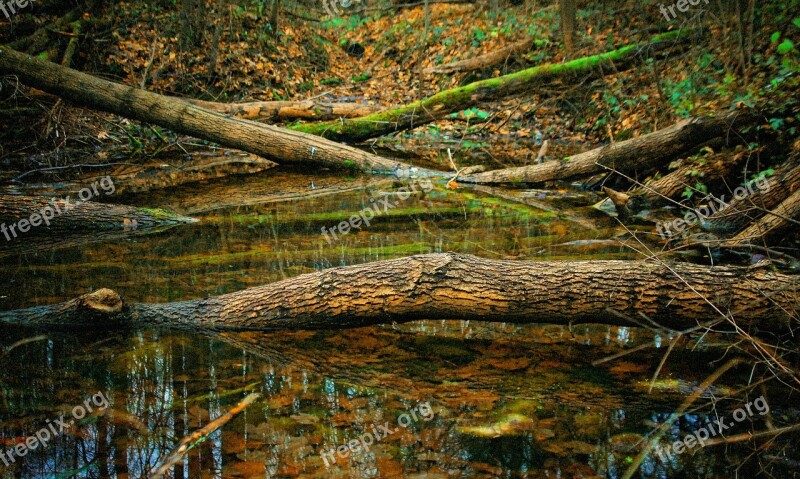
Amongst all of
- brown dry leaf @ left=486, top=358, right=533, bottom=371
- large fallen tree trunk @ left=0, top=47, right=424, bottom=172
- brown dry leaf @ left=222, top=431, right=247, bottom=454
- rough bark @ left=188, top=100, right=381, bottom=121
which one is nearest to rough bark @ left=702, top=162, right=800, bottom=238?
brown dry leaf @ left=486, top=358, right=533, bottom=371

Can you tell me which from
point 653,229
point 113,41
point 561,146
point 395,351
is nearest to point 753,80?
point 653,229

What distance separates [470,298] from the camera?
3.88 metres

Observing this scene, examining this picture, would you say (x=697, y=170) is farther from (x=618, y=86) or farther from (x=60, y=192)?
(x=60, y=192)

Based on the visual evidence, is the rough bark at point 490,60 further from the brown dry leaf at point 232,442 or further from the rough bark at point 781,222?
the brown dry leaf at point 232,442

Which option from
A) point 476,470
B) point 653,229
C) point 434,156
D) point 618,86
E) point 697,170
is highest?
point 618,86

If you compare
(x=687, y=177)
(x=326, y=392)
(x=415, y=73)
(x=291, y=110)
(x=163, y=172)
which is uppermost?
(x=415, y=73)

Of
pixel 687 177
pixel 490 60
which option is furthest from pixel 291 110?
pixel 687 177

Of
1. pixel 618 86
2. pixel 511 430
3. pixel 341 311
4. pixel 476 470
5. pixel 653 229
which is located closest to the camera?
pixel 476 470

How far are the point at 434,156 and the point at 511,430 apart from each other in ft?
30.3

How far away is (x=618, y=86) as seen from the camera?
11.4 m

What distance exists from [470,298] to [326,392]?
1.13 m

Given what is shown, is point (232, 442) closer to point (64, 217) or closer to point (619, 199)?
point (64, 217)

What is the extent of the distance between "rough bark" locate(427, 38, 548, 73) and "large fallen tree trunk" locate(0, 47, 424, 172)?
572cm

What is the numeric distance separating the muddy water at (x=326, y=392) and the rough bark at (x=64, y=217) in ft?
2.27
